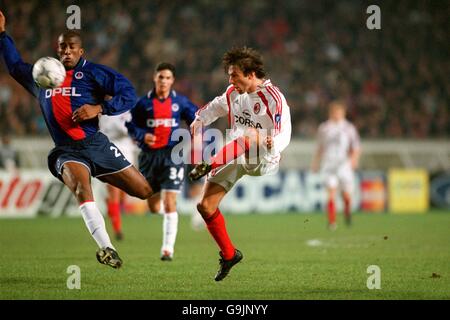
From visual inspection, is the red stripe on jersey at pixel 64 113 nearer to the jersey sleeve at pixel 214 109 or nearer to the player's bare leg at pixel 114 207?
the jersey sleeve at pixel 214 109

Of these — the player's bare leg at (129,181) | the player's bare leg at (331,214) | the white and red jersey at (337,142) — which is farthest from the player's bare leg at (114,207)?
the white and red jersey at (337,142)

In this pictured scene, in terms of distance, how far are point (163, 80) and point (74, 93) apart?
2.79 meters

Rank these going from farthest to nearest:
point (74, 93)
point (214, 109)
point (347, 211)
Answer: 1. point (347, 211)
2. point (214, 109)
3. point (74, 93)

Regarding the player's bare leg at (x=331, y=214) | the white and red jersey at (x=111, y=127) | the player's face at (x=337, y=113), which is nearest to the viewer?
the white and red jersey at (x=111, y=127)

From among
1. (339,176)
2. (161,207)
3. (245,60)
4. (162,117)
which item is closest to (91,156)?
(245,60)

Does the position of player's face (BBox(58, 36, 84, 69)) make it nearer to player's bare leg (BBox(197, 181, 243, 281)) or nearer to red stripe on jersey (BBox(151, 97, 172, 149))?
player's bare leg (BBox(197, 181, 243, 281))

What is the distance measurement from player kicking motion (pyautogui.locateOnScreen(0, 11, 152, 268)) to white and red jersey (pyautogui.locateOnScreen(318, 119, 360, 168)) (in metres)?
9.35

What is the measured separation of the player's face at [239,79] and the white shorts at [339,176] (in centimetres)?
939

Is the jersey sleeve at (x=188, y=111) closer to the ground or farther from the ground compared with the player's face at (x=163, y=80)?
closer to the ground

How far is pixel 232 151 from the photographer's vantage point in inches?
327

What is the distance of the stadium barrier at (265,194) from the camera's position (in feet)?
64.9

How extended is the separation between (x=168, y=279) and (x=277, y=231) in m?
7.47

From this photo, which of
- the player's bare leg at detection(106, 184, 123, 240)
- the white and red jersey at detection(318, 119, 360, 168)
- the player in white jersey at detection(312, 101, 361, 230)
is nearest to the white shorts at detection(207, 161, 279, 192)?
the player's bare leg at detection(106, 184, 123, 240)

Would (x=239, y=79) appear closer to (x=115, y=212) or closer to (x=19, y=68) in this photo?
(x=19, y=68)
